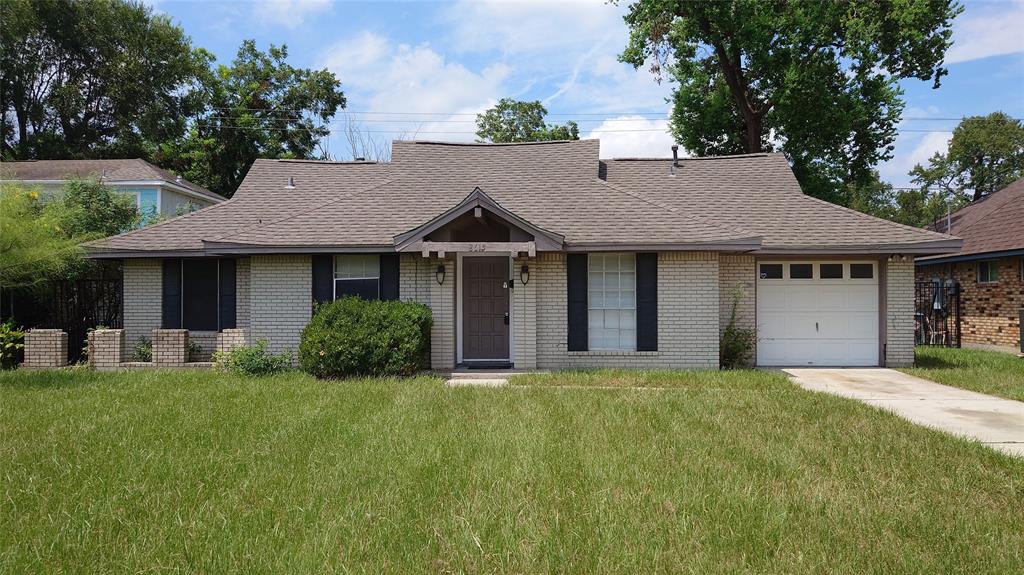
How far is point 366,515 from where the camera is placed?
468 cm

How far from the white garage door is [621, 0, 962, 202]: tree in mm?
11147

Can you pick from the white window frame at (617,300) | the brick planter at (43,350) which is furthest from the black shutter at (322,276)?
→ the brick planter at (43,350)

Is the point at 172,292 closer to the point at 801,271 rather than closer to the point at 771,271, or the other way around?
the point at 771,271

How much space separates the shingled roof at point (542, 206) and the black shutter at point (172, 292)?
558mm

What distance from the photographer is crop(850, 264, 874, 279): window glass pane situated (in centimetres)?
1380

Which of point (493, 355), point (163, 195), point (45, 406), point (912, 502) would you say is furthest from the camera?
point (163, 195)

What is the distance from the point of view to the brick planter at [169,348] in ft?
42.3

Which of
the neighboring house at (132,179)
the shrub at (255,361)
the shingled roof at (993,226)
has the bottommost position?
the shrub at (255,361)

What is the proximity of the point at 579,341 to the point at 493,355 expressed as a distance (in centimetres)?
189

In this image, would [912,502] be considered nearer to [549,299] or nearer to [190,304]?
[549,299]

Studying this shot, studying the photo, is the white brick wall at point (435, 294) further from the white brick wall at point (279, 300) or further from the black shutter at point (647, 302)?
the black shutter at point (647, 302)

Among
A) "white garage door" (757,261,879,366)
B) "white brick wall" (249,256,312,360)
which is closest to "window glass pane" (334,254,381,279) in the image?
"white brick wall" (249,256,312,360)

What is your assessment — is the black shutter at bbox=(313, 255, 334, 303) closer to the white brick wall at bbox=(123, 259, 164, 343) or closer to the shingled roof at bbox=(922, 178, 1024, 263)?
the white brick wall at bbox=(123, 259, 164, 343)

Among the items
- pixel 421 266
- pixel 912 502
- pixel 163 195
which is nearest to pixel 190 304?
pixel 421 266
